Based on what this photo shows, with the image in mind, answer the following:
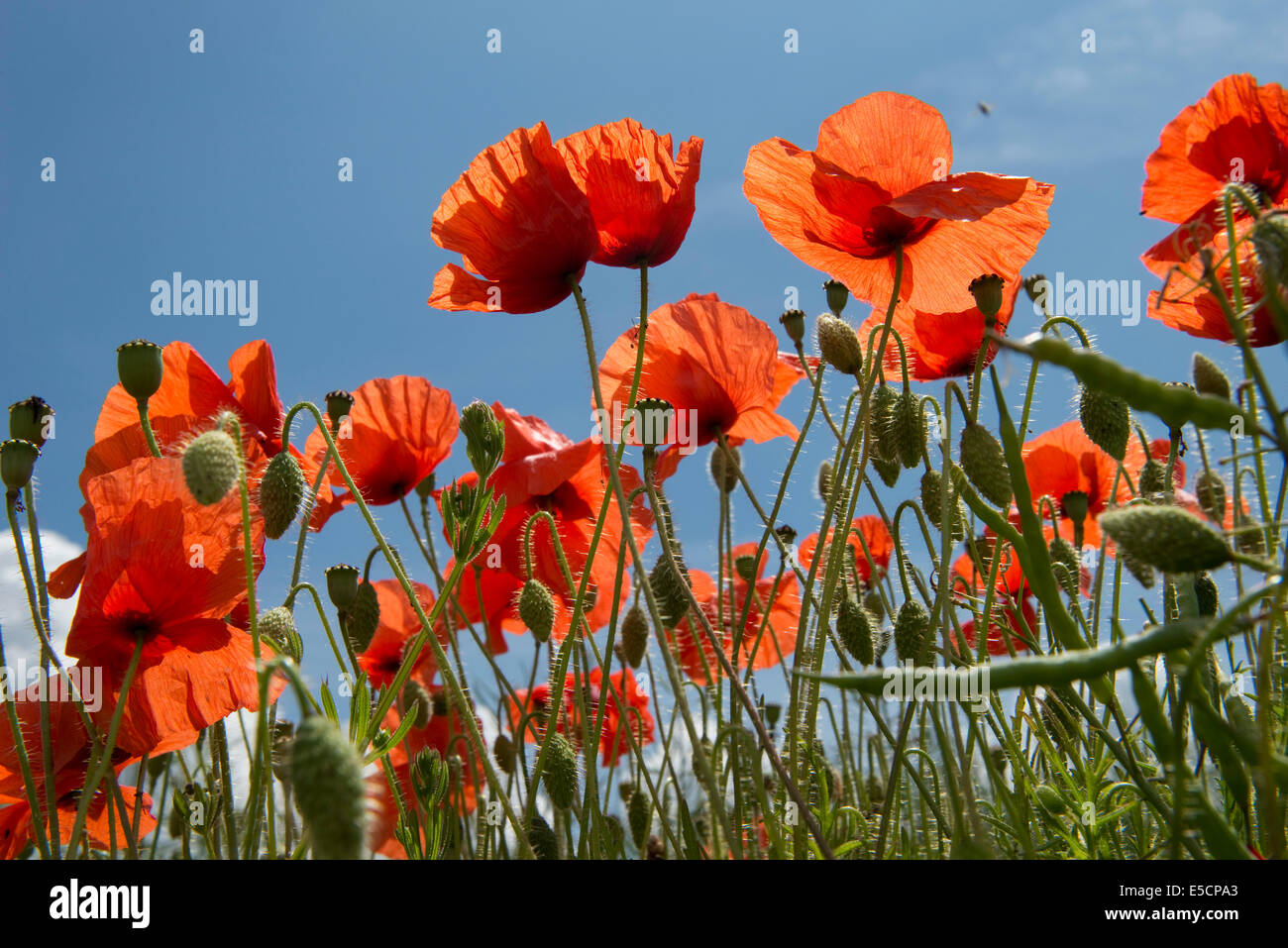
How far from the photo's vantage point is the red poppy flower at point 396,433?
229 cm

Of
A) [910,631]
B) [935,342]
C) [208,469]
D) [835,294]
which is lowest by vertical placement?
[910,631]

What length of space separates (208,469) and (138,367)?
0.65 meters

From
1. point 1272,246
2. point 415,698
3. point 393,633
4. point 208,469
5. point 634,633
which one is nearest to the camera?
point 1272,246

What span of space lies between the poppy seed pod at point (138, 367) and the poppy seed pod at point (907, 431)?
1.27 meters

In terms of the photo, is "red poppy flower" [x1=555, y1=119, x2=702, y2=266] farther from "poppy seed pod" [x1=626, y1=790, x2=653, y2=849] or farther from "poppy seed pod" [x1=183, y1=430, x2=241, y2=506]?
"poppy seed pod" [x1=626, y1=790, x2=653, y2=849]

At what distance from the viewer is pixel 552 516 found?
→ 190 cm

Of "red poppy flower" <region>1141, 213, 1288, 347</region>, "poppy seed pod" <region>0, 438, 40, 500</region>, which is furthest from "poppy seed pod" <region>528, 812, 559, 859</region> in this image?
"red poppy flower" <region>1141, 213, 1288, 347</region>

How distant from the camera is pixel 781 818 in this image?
166 centimetres

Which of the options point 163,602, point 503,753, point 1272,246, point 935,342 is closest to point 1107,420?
point 935,342

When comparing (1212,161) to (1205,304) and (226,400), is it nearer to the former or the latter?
(1205,304)

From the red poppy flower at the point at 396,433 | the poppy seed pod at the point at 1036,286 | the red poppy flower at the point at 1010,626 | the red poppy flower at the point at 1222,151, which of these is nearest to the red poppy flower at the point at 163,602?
the red poppy flower at the point at 396,433

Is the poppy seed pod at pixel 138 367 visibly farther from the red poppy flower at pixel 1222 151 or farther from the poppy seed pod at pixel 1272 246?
the red poppy flower at pixel 1222 151

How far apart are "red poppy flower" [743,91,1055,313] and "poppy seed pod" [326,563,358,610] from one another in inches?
46.2
